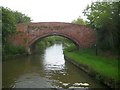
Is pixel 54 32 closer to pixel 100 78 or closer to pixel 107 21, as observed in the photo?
pixel 107 21

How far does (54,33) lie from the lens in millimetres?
41500

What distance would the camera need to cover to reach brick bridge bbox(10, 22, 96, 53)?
40.8 metres

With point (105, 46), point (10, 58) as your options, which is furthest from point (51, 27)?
point (105, 46)

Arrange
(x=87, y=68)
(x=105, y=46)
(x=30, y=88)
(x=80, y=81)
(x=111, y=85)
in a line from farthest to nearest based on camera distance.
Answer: (x=105, y=46), (x=87, y=68), (x=80, y=81), (x=30, y=88), (x=111, y=85)

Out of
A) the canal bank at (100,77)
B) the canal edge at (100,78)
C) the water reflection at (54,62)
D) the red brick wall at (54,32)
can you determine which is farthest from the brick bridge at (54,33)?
the canal edge at (100,78)

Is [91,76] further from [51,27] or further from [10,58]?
[51,27]

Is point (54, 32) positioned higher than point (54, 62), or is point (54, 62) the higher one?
point (54, 32)

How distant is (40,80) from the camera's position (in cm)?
2006

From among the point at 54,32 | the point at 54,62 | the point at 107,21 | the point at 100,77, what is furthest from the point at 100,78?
the point at 54,32

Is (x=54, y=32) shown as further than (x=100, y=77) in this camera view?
Yes

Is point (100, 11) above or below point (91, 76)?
above

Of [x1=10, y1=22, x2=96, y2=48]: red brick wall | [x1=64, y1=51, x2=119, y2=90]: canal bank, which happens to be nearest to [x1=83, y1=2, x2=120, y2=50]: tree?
[x1=64, y1=51, x2=119, y2=90]: canal bank

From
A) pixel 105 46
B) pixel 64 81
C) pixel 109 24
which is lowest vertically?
pixel 64 81

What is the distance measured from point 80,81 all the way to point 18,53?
20075 mm
